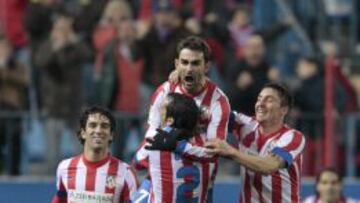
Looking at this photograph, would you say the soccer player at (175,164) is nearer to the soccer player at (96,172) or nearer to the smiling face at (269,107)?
the soccer player at (96,172)

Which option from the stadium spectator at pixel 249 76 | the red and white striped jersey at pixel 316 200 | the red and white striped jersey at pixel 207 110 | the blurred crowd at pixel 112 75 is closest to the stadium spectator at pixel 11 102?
Result: the blurred crowd at pixel 112 75

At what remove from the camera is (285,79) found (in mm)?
17516

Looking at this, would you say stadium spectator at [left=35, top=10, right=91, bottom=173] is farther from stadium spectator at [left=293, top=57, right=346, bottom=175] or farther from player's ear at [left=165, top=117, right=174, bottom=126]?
player's ear at [left=165, top=117, right=174, bottom=126]

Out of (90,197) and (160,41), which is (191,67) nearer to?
(90,197)

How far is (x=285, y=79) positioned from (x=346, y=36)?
53.0 inches

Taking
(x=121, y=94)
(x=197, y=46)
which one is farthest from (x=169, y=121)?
(x=121, y=94)

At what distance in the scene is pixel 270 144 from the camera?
11461 mm

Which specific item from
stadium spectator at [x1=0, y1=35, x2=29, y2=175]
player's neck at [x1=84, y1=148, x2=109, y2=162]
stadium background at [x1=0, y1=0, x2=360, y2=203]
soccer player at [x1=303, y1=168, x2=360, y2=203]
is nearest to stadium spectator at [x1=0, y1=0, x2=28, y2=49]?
stadium background at [x1=0, y1=0, x2=360, y2=203]

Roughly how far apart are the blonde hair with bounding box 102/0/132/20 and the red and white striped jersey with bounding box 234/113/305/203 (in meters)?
5.33

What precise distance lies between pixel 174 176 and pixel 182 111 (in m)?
0.51

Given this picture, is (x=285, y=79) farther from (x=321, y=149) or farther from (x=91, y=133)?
(x=91, y=133)

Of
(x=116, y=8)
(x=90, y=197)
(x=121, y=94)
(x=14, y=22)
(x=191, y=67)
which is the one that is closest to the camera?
(x=191, y=67)

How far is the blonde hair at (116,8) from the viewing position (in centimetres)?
1673

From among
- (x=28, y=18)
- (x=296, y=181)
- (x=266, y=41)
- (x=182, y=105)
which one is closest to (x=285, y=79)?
(x=266, y=41)
